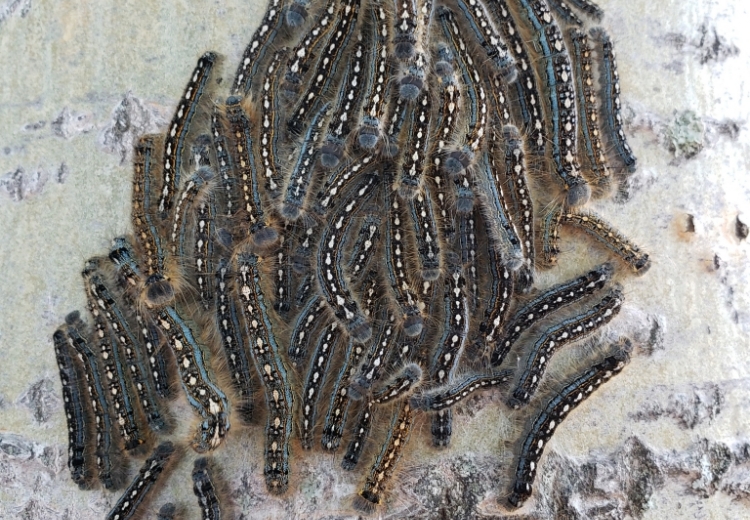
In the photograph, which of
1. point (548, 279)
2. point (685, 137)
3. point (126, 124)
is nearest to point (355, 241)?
point (548, 279)

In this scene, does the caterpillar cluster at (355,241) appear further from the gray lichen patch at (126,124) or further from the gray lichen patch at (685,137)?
the gray lichen patch at (685,137)

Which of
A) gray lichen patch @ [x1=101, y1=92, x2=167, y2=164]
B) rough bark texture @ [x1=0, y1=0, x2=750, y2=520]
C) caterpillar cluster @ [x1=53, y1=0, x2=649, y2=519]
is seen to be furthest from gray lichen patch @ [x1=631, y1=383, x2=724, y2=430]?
gray lichen patch @ [x1=101, y1=92, x2=167, y2=164]

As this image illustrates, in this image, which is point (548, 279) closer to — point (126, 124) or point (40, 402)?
point (126, 124)

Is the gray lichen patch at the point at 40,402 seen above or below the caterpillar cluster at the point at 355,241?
below

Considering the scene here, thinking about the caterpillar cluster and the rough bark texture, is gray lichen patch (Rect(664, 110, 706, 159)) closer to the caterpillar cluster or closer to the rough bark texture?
the rough bark texture

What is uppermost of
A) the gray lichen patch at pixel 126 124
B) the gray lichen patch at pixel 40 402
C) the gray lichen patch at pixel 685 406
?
the gray lichen patch at pixel 126 124

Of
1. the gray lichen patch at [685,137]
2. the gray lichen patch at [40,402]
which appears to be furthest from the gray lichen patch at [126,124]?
the gray lichen patch at [685,137]

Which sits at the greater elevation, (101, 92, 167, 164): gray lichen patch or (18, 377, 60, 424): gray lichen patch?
(101, 92, 167, 164): gray lichen patch

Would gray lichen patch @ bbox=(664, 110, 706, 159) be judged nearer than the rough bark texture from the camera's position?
No

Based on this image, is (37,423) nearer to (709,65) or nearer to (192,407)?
(192,407)

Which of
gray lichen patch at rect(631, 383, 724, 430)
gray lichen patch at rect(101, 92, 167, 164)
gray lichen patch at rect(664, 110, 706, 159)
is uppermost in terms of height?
gray lichen patch at rect(664, 110, 706, 159)
